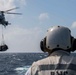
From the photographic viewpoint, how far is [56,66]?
390 centimetres

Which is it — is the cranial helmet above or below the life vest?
above

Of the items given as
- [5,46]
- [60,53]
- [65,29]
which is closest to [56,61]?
[60,53]

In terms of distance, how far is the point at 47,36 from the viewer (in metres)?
4.05

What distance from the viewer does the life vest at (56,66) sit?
3.87m

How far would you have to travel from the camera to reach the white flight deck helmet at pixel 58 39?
3977mm

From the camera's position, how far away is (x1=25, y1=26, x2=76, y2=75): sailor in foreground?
3881 millimetres

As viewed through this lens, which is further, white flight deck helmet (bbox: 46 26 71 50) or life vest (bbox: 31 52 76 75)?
white flight deck helmet (bbox: 46 26 71 50)

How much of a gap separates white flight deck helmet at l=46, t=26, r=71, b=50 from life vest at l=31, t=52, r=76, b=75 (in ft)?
0.30

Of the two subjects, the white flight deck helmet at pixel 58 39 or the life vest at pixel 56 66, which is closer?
the life vest at pixel 56 66

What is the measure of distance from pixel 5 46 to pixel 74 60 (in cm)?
5000

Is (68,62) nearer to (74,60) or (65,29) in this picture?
(74,60)

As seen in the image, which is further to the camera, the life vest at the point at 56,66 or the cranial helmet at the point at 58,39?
the cranial helmet at the point at 58,39

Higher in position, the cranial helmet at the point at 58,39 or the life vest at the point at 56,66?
the cranial helmet at the point at 58,39

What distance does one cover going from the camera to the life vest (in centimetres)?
387
